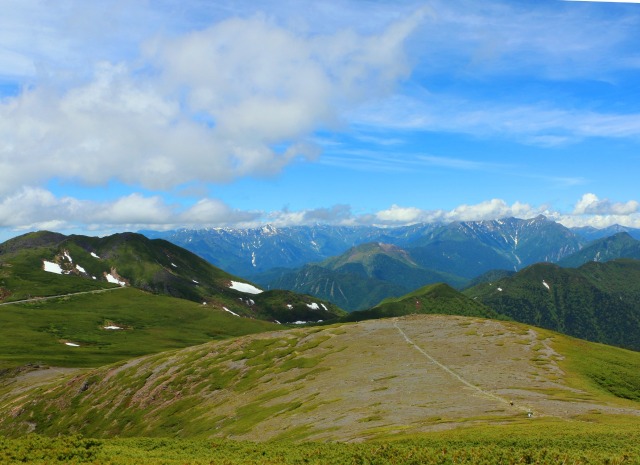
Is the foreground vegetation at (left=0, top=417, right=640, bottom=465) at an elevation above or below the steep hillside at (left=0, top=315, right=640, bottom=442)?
above

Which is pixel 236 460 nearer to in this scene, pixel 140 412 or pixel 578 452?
pixel 578 452

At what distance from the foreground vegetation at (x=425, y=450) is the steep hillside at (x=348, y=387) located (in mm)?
6186

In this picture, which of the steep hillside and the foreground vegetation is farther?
the steep hillside

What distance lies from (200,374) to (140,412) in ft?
55.2

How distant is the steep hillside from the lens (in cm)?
5597

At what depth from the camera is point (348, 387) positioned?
79.7 metres

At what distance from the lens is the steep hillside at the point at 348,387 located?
184 feet

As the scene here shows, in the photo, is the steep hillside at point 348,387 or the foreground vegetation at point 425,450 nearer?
the foreground vegetation at point 425,450

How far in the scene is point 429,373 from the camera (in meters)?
80.9

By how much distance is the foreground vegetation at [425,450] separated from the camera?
30.0 meters

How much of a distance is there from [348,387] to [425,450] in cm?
4770

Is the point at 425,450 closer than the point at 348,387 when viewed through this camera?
Yes

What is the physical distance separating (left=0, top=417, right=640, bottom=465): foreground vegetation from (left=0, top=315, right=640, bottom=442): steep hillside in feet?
20.3

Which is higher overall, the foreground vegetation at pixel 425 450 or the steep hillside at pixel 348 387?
the foreground vegetation at pixel 425 450
